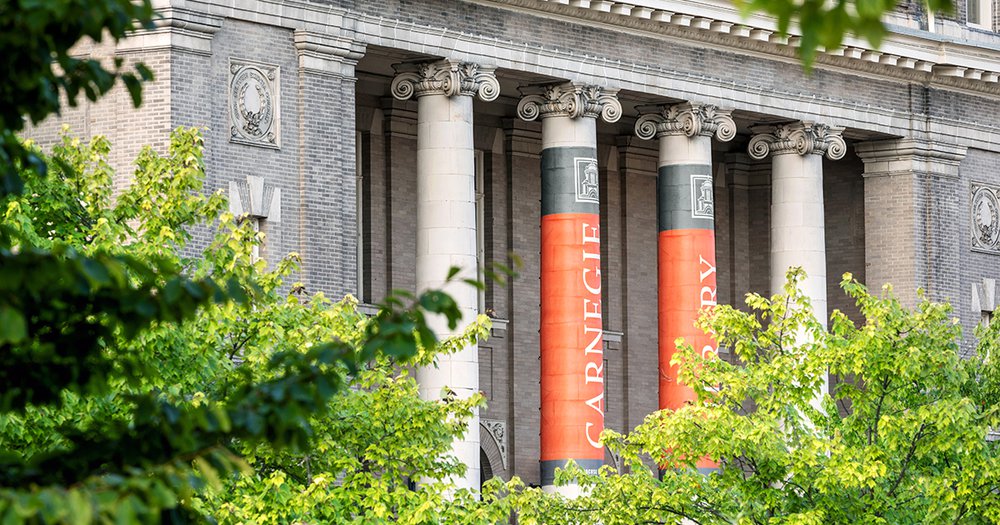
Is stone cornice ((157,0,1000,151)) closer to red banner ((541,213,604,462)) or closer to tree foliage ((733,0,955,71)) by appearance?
red banner ((541,213,604,462))

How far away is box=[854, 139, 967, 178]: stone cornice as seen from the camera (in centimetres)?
4525

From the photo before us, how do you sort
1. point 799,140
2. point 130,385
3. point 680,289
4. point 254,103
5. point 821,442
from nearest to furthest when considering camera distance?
point 130,385 < point 821,442 < point 254,103 < point 680,289 < point 799,140

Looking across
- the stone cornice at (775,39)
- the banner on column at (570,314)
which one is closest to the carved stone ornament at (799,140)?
the stone cornice at (775,39)

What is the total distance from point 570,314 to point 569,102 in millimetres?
3828

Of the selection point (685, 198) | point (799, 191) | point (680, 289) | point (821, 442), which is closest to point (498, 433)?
point (680, 289)

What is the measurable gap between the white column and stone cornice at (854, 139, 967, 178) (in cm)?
200

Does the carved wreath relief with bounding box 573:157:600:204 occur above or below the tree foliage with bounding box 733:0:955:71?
above

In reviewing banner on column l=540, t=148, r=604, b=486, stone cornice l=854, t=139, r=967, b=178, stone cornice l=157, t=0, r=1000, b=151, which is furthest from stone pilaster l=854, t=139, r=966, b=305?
banner on column l=540, t=148, r=604, b=486

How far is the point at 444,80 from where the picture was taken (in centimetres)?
3716

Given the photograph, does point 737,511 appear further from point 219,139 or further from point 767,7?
point 767,7

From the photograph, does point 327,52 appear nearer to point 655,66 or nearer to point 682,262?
point 655,66

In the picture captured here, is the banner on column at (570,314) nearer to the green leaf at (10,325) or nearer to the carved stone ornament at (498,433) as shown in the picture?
the carved stone ornament at (498,433)

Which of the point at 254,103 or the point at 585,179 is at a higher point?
the point at 254,103

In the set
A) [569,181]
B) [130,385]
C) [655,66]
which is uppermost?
[655,66]
